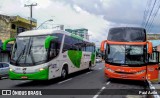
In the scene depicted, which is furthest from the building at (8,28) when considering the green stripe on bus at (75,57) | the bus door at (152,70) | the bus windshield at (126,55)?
the bus door at (152,70)

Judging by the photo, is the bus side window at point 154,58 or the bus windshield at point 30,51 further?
the bus side window at point 154,58

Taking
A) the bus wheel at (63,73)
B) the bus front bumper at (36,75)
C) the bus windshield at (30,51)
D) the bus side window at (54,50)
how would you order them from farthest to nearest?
the bus wheel at (63,73) < the bus side window at (54,50) < the bus windshield at (30,51) < the bus front bumper at (36,75)

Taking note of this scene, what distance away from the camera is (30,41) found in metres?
15.8

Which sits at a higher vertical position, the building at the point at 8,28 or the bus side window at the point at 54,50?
the building at the point at 8,28

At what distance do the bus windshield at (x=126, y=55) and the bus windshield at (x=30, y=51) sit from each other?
4.21 metres

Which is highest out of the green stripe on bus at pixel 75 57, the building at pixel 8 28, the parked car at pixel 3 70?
the building at pixel 8 28

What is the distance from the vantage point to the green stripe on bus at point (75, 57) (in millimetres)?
19852

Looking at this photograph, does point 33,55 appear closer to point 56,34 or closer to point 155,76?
point 56,34

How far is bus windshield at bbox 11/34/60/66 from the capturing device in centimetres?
1504

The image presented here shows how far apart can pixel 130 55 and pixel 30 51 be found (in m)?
6.04

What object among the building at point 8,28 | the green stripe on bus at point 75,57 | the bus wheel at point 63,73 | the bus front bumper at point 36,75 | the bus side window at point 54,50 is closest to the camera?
the bus front bumper at point 36,75

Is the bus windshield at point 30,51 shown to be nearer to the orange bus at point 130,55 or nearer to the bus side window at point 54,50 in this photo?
the bus side window at point 54,50

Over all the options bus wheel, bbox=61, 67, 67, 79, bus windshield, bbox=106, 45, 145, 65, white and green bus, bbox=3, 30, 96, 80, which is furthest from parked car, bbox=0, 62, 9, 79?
bus windshield, bbox=106, 45, 145, 65

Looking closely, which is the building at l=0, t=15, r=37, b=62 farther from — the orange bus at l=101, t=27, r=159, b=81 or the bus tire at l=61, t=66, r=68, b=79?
the orange bus at l=101, t=27, r=159, b=81
